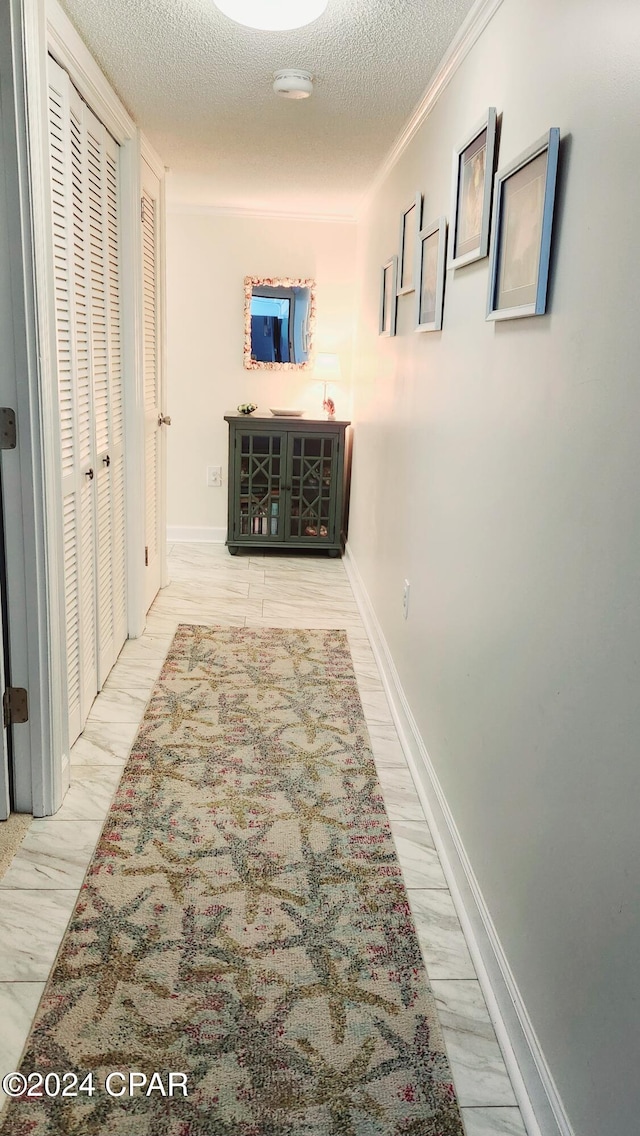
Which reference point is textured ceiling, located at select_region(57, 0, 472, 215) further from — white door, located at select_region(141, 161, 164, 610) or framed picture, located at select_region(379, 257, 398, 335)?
framed picture, located at select_region(379, 257, 398, 335)

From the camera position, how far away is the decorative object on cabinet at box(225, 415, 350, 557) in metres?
5.38

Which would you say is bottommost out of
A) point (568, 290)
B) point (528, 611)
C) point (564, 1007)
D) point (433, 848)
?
point (433, 848)

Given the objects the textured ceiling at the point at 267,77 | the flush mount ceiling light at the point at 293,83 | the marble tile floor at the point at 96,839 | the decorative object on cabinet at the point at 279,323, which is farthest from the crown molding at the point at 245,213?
the marble tile floor at the point at 96,839

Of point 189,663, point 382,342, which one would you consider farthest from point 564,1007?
point 382,342

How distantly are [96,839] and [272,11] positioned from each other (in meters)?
2.23

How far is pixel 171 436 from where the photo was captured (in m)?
5.74

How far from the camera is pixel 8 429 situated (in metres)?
2.06

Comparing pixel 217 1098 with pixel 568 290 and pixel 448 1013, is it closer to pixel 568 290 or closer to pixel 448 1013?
pixel 448 1013

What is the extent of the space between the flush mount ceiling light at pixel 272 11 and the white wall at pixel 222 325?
10.9 ft

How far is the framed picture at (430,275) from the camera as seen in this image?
8.41 ft

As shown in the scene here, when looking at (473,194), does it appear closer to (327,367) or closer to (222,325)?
(327,367)

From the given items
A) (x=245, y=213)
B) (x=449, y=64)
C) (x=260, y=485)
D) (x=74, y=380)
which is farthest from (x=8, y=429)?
(x=245, y=213)

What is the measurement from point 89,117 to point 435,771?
2425mm

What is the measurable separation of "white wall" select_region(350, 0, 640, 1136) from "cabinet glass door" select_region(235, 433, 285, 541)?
3.01 metres
